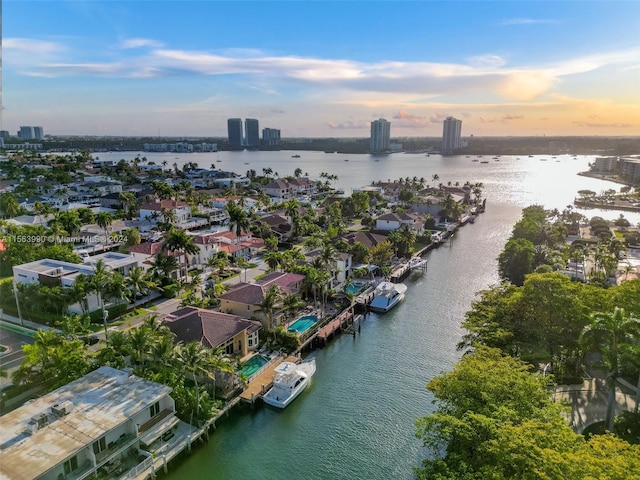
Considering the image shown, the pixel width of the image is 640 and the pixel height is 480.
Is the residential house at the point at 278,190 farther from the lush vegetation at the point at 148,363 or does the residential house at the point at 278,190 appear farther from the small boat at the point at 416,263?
the lush vegetation at the point at 148,363

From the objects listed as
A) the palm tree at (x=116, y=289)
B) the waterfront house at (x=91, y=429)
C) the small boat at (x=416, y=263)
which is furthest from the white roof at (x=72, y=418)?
the small boat at (x=416, y=263)

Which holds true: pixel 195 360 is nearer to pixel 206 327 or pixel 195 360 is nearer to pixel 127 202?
pixel 206 327

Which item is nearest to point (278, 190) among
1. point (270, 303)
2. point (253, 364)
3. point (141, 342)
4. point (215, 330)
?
point (270, 303)

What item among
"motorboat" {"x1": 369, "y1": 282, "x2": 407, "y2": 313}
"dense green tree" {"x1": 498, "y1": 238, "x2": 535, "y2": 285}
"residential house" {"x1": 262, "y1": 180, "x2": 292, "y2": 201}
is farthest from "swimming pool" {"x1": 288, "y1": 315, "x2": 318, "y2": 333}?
"residential house" {"x1": 262, "y1": 180, "x2": 292, "y2": 201}

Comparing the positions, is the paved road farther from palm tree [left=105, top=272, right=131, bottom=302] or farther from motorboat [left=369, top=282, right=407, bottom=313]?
motorboat [left=369, top=282, right=407, bottom=313]

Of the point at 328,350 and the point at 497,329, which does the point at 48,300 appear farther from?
the point at 497,329
